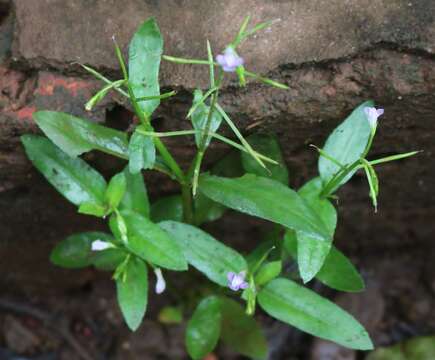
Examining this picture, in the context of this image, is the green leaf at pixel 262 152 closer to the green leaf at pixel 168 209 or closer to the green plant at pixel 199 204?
the green plant at pixel 199 204

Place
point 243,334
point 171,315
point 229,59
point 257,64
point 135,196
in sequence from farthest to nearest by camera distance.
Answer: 1. point 171,315
2. point 243,334
3. point 135,196
4. point 257,64
5. point 229,59

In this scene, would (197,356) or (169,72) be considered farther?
(197,356)

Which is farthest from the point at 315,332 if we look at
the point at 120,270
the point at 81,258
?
the point at 81,258

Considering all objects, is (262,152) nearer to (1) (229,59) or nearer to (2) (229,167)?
(2) (229,167)

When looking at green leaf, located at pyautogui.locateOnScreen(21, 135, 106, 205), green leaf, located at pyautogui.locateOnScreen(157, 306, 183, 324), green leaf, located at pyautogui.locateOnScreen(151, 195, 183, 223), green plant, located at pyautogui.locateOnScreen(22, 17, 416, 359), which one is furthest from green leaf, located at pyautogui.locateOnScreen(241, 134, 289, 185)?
green leaf, located at pyautogui.locateOnScreen(157, 306, 183, 324)

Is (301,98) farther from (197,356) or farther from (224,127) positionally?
(197,356)

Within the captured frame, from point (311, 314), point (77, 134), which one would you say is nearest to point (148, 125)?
point (77, 134)

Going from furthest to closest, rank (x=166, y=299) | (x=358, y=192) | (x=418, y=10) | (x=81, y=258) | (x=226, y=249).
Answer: (x=166, y=299) → (x=358, y=192) → (x=81, y=258) → (x=226, y=249) → (x=418, y=10)
